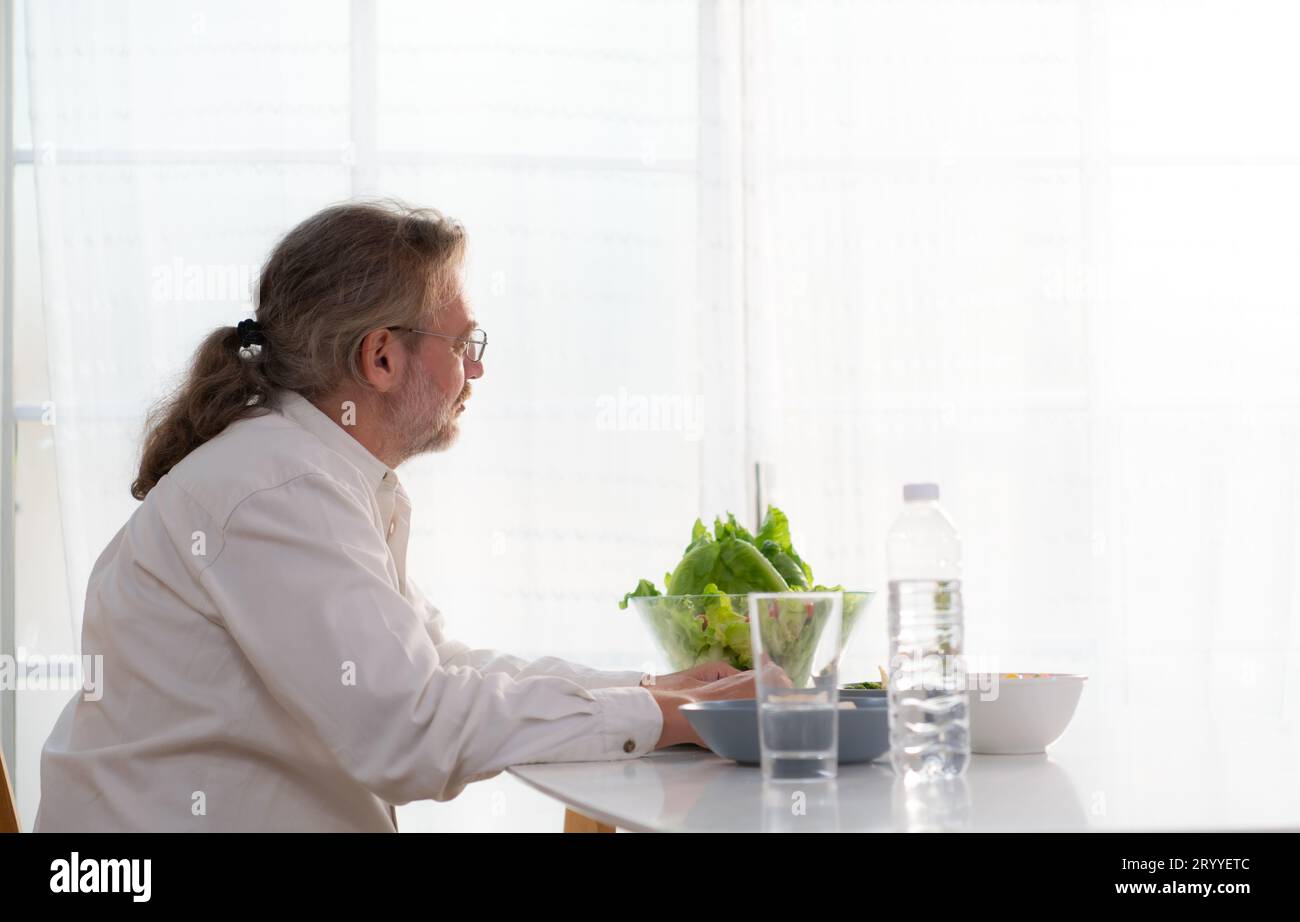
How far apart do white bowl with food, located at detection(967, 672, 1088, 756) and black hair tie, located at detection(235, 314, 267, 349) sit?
961 mm

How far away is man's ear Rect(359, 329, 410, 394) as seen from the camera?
1550 mm

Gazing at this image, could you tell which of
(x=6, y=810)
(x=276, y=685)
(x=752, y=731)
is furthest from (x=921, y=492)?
(x=6, y=810)

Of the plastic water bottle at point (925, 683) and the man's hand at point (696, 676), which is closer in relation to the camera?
the plastic water bottle at point (925, 683)

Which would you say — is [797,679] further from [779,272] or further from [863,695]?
[779,272]

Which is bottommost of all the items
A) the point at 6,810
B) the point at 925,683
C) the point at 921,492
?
the point at 6,810

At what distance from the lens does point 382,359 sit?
157 cm

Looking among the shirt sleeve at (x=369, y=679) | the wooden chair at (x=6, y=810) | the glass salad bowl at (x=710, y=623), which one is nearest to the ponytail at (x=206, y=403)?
the shirt sleeve at (x=369, y=679)

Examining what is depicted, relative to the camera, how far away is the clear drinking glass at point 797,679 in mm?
1001

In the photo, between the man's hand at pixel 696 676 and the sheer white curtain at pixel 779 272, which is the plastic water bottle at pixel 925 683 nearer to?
the man's hand at pixel 696 676

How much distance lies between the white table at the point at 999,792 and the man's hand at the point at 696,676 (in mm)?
93

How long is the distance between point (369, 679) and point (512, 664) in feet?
1.68

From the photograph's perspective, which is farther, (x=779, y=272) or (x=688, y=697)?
(x=779, y=272)

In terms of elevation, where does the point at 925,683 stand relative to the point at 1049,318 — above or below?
below
